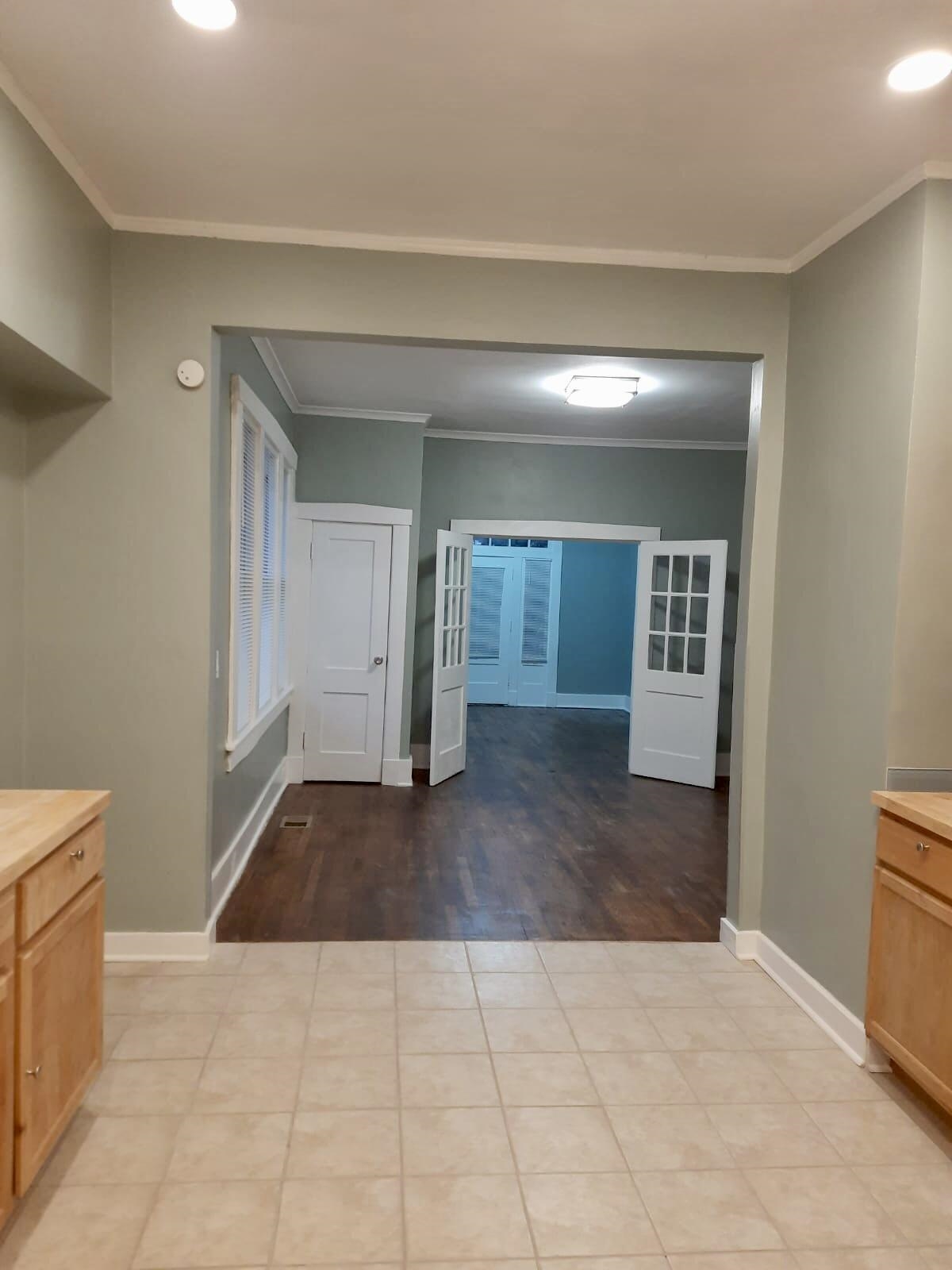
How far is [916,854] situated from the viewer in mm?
2371

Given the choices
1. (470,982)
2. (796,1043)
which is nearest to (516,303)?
(470,982)

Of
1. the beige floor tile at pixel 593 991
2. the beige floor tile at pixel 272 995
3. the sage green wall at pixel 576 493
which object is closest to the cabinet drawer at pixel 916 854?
the beige floor tile at pixel 593 991

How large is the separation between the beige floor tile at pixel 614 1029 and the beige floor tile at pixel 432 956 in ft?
1.71

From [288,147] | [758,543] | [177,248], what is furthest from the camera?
[758,543]

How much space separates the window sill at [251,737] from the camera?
3900 millimetres

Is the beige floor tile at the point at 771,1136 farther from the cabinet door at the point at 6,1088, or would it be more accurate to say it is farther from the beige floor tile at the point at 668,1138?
the cabinet door at the point at 6,1088

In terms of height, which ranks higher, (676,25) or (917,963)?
(676,25)

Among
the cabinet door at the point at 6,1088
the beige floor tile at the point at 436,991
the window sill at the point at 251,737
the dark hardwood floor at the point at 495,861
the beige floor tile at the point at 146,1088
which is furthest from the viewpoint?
the window sill at the point at 251,737

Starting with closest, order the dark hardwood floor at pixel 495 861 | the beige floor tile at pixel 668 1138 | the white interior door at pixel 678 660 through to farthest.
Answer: the beige floor tile at pixel 668 1138 → the dark hardwood floor at pixel 495 861 → the white interior door at pixel 678 660

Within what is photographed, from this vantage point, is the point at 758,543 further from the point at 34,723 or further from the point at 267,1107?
the point at 34,723

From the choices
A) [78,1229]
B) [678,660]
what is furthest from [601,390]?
[78,1229]

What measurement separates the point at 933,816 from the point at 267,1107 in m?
1.91

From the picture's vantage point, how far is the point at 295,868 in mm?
4391

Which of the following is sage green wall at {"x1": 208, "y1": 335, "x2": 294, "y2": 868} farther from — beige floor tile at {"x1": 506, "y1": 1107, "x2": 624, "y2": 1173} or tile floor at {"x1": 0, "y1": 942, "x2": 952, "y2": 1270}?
beige floor tile at {"x1": 506, "y1": 1107, "x2": 624, "y2": 1173}
